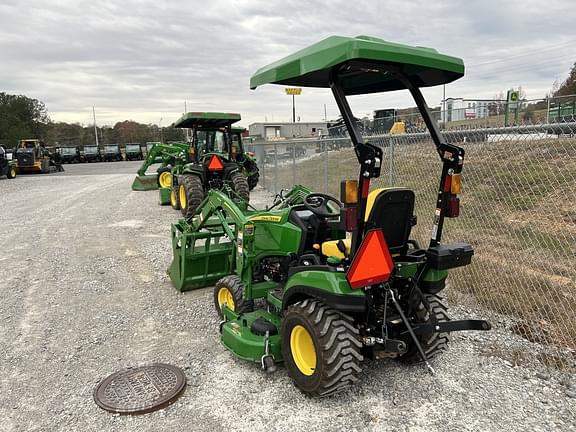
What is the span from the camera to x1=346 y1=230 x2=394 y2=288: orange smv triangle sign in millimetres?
2977

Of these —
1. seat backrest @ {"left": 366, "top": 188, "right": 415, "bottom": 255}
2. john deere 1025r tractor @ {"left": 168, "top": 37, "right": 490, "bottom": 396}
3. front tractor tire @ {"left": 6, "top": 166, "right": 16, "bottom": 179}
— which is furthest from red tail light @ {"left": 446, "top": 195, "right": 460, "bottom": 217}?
front tractor tire @ {"left": 6, "top": 166, "right": 16, "bottom": 179}

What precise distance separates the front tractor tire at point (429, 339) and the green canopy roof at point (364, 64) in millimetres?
1733

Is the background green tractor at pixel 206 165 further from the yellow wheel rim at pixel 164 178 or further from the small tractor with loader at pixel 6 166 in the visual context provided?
the small tractor with loader at pixel 6 166

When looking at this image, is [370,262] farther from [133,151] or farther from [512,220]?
[133,151]

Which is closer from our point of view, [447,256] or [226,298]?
[447,256]

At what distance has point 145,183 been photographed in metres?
16.3

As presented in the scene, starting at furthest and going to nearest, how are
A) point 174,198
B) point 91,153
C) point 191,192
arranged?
1. point 91,153
2. point 174,198
3. point 191,192

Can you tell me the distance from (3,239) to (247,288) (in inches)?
269

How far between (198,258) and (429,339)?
2.97m

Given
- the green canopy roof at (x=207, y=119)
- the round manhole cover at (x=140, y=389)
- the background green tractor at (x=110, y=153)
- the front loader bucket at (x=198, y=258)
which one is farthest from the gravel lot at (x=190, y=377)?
the background green tractor at (x=110, y=153)

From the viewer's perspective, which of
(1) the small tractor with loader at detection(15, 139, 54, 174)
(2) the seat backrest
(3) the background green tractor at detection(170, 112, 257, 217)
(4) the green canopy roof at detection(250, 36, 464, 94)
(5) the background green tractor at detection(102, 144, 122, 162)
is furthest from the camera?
(5) the background green tractor at detection(102, 144, 122, 162)

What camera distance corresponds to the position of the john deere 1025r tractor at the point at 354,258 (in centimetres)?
297

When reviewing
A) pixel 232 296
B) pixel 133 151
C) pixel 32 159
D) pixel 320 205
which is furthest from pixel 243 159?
pixel 133 151

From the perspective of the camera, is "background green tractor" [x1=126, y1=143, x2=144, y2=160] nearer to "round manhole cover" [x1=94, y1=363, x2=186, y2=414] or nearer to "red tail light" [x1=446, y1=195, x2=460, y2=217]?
"round manhole cover" [x1=94, y1=363, x2=186, y2=414]
